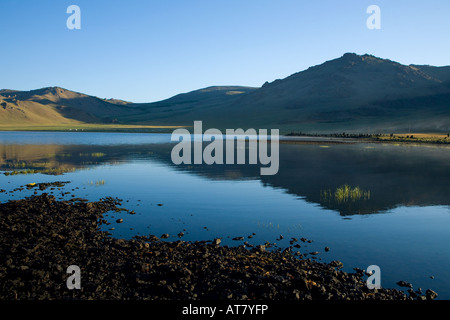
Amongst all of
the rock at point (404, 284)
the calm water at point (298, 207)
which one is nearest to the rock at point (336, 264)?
the calm water at point (298, 207)

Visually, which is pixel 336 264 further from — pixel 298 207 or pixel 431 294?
A: pixel 298 207

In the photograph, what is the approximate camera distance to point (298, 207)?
1638 centimetres

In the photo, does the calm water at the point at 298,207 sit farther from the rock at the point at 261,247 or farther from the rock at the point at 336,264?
the rock at the point at 261,247

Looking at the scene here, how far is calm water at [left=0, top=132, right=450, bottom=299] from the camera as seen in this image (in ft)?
35.2

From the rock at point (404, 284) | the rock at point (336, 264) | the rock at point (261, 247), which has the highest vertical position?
the rock at point (261, 247)

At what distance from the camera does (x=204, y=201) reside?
17328 mm

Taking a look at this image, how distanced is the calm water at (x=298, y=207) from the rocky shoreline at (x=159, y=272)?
1133mm

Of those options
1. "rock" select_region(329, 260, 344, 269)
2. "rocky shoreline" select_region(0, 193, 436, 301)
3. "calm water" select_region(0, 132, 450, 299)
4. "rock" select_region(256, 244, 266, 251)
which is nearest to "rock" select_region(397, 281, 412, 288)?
"calm water" select_region(0, 132, 450, 299)

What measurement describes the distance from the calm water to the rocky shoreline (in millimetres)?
1133

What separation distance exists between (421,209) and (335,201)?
11.9ft

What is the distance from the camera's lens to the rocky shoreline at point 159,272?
7.53 meters
